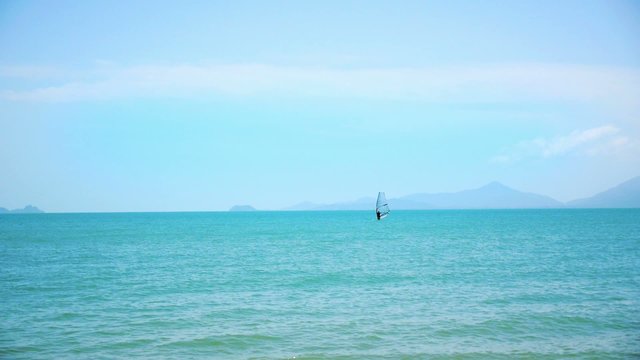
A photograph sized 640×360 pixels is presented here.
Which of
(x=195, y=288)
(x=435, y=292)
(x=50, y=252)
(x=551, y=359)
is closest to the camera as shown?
(x=551, y=359)

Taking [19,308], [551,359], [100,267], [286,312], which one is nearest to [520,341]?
[551,359]

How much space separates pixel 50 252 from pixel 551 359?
57.0 meters

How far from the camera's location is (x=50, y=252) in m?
61.4

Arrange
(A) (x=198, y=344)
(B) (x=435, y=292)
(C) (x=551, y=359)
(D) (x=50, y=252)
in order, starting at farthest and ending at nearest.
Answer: (D) (x=50, y=252)
(B) (x=435, y=292)
(A) (x=198, y=344)
(C) (x=551, y=359)

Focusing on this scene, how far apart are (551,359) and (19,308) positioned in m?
25.3

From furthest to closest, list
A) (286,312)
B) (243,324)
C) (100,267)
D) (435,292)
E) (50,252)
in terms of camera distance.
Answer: (50,252) → (100,267) → (435,292) → (286,312) → (243,324)

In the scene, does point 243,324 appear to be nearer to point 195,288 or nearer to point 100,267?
point 195,288

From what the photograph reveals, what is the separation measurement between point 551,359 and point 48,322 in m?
21.5

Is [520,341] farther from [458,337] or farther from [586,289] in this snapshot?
[586,289]

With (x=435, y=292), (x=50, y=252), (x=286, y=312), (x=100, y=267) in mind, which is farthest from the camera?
(x=50, y=252)

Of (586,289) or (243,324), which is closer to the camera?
(243,324)

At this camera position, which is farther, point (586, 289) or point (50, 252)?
point (50, 252)

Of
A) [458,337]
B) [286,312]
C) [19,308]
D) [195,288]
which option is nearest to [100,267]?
[195,288]

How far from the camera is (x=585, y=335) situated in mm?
22438
